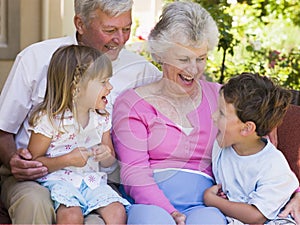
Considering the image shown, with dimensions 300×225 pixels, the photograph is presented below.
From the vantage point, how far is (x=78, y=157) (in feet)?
6.98

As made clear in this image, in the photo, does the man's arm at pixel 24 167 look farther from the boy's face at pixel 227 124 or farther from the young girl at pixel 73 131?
the boy's face at pixel 227 124

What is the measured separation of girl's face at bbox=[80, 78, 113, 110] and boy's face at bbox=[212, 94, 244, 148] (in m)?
0.42

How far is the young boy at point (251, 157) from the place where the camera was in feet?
7.08

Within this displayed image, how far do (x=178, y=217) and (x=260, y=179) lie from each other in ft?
1.05

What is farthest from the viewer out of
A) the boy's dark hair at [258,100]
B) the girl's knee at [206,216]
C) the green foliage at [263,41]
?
the green foliage at [263,41]

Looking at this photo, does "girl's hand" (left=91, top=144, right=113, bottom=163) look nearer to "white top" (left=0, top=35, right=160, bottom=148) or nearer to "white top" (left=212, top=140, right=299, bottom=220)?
"white top" (left=0, top=35, right=160, bottom=148)

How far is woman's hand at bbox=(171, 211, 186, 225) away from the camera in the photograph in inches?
83.2

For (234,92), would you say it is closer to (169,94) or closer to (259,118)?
(259,118)

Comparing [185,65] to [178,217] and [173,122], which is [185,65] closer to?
[173,122]

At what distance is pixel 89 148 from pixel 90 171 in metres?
0.09

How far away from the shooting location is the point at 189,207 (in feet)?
7.45

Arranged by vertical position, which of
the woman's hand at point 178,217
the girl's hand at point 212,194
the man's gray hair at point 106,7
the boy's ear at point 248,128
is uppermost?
the man's gray hair at point 106,7

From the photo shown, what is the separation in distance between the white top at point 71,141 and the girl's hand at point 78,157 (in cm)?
4

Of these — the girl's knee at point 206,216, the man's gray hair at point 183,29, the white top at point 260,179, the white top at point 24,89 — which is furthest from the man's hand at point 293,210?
the white top at point 24,89
